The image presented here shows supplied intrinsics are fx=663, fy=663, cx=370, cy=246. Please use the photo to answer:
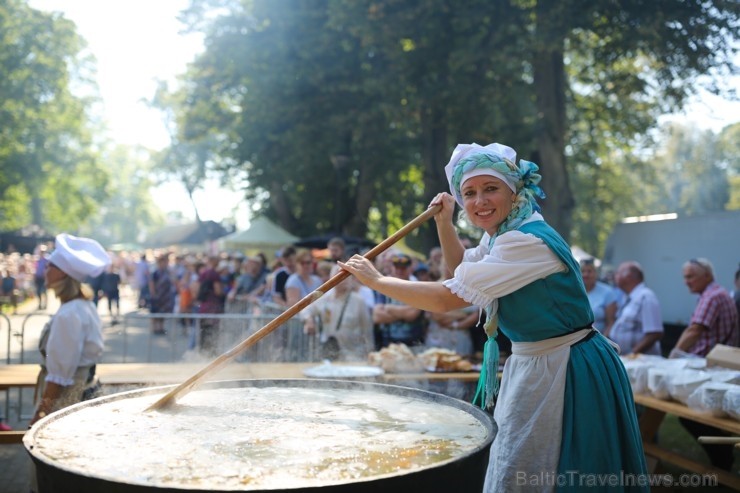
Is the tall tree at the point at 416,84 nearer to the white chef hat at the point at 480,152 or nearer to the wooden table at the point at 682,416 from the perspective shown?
the wooden table at the point at 682,416

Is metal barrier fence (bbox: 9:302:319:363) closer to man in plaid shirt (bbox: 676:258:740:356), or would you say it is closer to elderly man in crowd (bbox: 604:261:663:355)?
elderly man in crowd (bbox: 604:261:663:355)

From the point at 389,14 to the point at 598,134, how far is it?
1140 centimetres

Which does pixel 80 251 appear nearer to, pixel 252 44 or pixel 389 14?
pixel 389 14

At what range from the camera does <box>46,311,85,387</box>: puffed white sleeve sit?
4480mm

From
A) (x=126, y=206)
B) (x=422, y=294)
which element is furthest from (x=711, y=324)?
(x=126, y=206)

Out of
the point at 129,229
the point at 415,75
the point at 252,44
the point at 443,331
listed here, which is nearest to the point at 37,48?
the point at 252,44

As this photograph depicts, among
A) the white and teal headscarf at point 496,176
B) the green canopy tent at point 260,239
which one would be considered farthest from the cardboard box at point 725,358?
the green canopy tent at point 260,239

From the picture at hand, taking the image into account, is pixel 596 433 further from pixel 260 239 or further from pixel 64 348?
pixel 260 239

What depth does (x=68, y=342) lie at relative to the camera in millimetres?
4508

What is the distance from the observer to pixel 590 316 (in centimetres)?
287

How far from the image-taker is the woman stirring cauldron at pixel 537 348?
107 inches

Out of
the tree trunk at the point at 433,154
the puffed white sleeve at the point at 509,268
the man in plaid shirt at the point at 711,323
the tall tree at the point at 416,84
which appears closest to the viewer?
the puffed white sleeve at the point at 509,268

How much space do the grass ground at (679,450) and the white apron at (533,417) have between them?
3702 millimetres

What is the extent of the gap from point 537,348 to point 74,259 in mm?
3243
